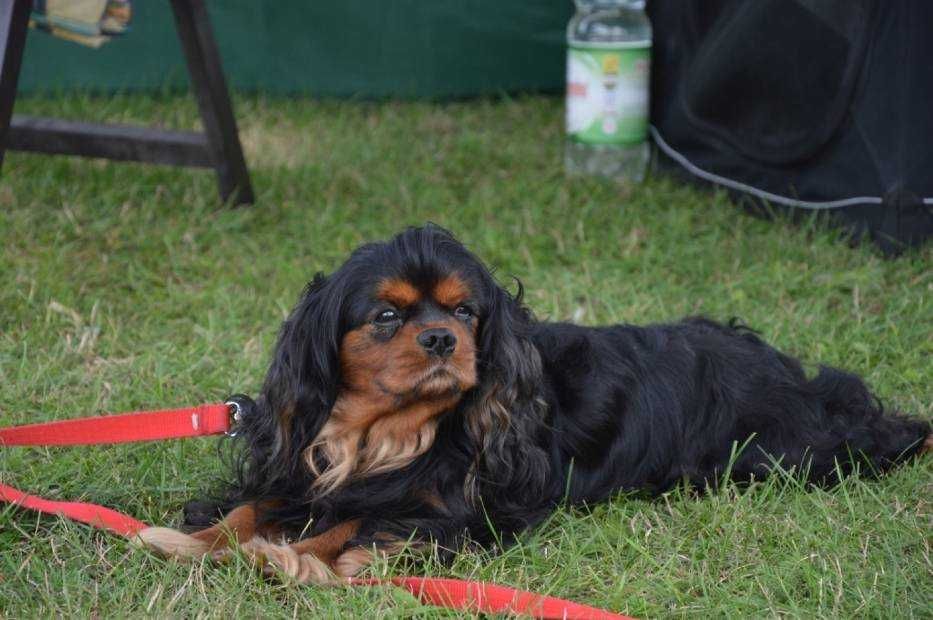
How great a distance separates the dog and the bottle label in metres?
2.99

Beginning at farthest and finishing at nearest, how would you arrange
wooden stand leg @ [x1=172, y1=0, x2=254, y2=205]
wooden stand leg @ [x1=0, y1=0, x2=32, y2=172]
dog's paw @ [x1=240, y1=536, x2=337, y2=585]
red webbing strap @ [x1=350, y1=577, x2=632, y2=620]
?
wooden stand leg @ [x1=172, y1=0, x2=254, y2=205]
wooden stand leg @ [x1=0, y1=0, x2=32, y2=172]
dog's paw @ [x1=240, y1=536, x2=337, y2=585]
red webbing strap @ [x1=350, y1=577, x2=632, y2=620]

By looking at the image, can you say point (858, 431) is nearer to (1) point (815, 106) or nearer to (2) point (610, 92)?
(1) point (815, 106)

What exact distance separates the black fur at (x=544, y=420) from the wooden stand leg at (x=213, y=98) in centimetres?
260

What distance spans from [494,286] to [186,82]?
16.1 feet

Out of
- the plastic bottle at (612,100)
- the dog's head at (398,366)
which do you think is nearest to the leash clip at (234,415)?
the dog's head at (398,366)

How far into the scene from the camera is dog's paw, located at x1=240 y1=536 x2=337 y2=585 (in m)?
2.89

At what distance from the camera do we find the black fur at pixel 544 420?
3074mm

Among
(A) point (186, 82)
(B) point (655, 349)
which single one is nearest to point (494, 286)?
(B) point (655, 349)

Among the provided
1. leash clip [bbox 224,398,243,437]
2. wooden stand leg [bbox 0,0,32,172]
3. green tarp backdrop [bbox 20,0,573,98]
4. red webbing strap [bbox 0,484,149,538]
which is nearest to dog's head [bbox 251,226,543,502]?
leash clip [bbox 224,398,243,437]

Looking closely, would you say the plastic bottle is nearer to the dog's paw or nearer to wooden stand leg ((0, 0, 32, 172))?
wooden stand leg ((0, 0, 32, 172))

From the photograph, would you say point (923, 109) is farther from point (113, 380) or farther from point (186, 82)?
point (186, 82)

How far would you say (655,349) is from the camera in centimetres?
355

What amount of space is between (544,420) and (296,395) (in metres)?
0.66

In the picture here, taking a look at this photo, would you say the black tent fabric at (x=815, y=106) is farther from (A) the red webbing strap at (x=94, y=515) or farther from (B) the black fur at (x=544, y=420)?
(A) the red webbing strap at (x=94, y=515)
